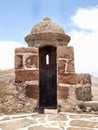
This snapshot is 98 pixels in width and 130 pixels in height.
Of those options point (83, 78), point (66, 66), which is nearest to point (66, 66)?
point (66, 66)

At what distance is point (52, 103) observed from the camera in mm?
8016

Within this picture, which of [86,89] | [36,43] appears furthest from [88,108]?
[36,43]

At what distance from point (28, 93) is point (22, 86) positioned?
8.0 inches

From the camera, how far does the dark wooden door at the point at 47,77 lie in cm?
805

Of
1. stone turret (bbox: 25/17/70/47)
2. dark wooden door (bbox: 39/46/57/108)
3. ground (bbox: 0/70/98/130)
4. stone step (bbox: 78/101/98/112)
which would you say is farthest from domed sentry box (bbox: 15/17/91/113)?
dark wooden door (bbox: 39/46/57/108)

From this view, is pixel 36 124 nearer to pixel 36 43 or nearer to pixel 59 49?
pixel 59 49

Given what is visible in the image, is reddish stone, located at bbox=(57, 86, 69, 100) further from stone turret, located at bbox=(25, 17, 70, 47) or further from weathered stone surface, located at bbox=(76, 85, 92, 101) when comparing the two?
stone turret, located at bbox=(25, 17, 70, 47)

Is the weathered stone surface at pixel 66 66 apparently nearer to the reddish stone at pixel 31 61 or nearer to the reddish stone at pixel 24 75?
the reddish stone at pixel 31 61

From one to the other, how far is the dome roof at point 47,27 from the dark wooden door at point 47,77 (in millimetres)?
798

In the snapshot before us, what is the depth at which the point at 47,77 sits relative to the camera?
829cm

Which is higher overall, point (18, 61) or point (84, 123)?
point (18, 61)

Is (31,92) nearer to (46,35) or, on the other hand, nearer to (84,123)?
(84,123)

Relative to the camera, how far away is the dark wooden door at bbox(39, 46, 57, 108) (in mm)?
8047

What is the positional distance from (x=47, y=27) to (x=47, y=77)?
5.84ft
